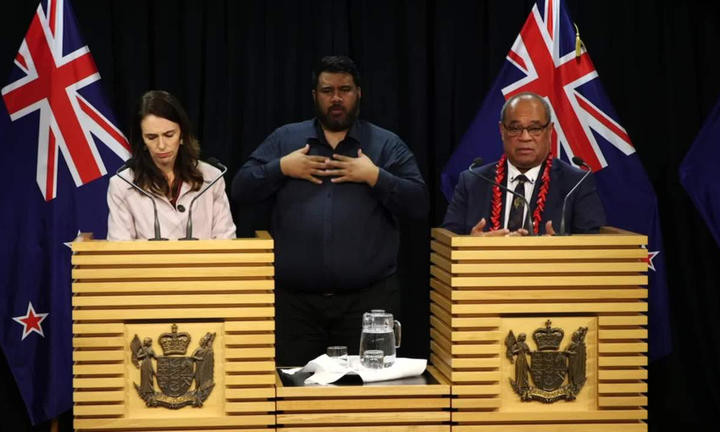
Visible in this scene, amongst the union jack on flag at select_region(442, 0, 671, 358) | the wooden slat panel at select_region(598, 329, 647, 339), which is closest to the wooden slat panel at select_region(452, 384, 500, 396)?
the wooden slat panel at select_region(598, 329, 647, 339)

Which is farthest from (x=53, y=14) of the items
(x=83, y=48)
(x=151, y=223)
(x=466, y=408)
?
(x=466, y=408)

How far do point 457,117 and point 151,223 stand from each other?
7.41ft

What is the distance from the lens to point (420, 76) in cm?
524

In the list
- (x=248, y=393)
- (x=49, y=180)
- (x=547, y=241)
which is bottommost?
(x=248, y=393)

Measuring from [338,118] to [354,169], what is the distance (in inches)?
11.8

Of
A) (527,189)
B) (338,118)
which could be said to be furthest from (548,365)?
(338,118)

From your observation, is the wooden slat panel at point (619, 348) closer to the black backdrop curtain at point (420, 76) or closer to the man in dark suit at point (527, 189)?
the man in dark suit at point (527, 189)

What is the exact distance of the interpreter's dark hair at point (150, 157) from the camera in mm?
3461

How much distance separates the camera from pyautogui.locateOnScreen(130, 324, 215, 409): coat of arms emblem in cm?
289

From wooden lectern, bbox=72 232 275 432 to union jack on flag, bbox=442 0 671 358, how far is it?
7.24 feet

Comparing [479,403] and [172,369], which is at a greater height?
[172,369]

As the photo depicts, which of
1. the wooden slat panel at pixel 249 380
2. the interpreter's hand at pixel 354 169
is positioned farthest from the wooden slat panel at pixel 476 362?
the interpreter's hand at pixel 354 169

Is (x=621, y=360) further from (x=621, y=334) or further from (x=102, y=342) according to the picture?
(x=102, y=342)

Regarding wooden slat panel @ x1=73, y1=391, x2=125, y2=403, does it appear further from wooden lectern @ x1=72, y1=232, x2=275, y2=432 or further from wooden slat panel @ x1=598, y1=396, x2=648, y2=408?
wooden slat panel @ x1=598, y1=396, x2=648, y2=408
